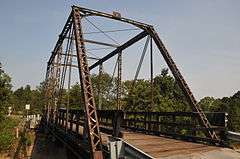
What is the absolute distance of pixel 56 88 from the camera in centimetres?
2448

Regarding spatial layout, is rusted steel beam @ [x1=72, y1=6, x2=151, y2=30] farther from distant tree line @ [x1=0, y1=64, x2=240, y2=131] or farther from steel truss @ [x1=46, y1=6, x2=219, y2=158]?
distant tree line @ [x1=0, y1=64, x2=240, y2=131]

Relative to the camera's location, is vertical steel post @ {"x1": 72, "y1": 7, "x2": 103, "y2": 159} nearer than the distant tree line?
Yes

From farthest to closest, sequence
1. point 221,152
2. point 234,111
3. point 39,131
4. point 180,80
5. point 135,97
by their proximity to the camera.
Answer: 1. point 234,111
2. point 135,97
3. point 39,131
4. point 180,80
5. point 221,152

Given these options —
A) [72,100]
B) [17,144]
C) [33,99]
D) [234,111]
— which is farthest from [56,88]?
[33,99]

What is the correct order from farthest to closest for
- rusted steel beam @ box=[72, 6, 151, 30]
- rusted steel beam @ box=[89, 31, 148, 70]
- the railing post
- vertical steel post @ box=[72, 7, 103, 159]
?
rusted steel beam @ box=[89, 31, 148, 70] → rusted steel beam @ box=[72, 6, 151, 30] → the railing post → vertical steel post @ box=[72, 7, 103, 159]

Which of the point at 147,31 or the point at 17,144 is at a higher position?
the point at 147,31

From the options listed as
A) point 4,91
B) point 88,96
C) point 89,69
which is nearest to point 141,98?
point 4,91

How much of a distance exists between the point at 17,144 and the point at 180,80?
15194 millimetres

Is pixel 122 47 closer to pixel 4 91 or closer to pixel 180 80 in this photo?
pixel 180 80

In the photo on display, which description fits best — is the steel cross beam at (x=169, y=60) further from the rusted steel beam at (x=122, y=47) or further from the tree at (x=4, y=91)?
the tree at (x=4, y=91)

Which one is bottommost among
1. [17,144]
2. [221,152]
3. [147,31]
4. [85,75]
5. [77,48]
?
[17,144]

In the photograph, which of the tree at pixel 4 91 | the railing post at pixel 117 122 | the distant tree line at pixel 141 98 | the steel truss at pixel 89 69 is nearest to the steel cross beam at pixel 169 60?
the steel truss at pixel 89 69

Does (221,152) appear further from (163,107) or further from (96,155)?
(163,107)

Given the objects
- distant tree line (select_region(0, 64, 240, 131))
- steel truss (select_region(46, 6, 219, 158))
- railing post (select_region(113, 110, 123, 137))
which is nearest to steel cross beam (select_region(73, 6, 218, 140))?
steel truss (select_region(46, 6, 219, 158))
